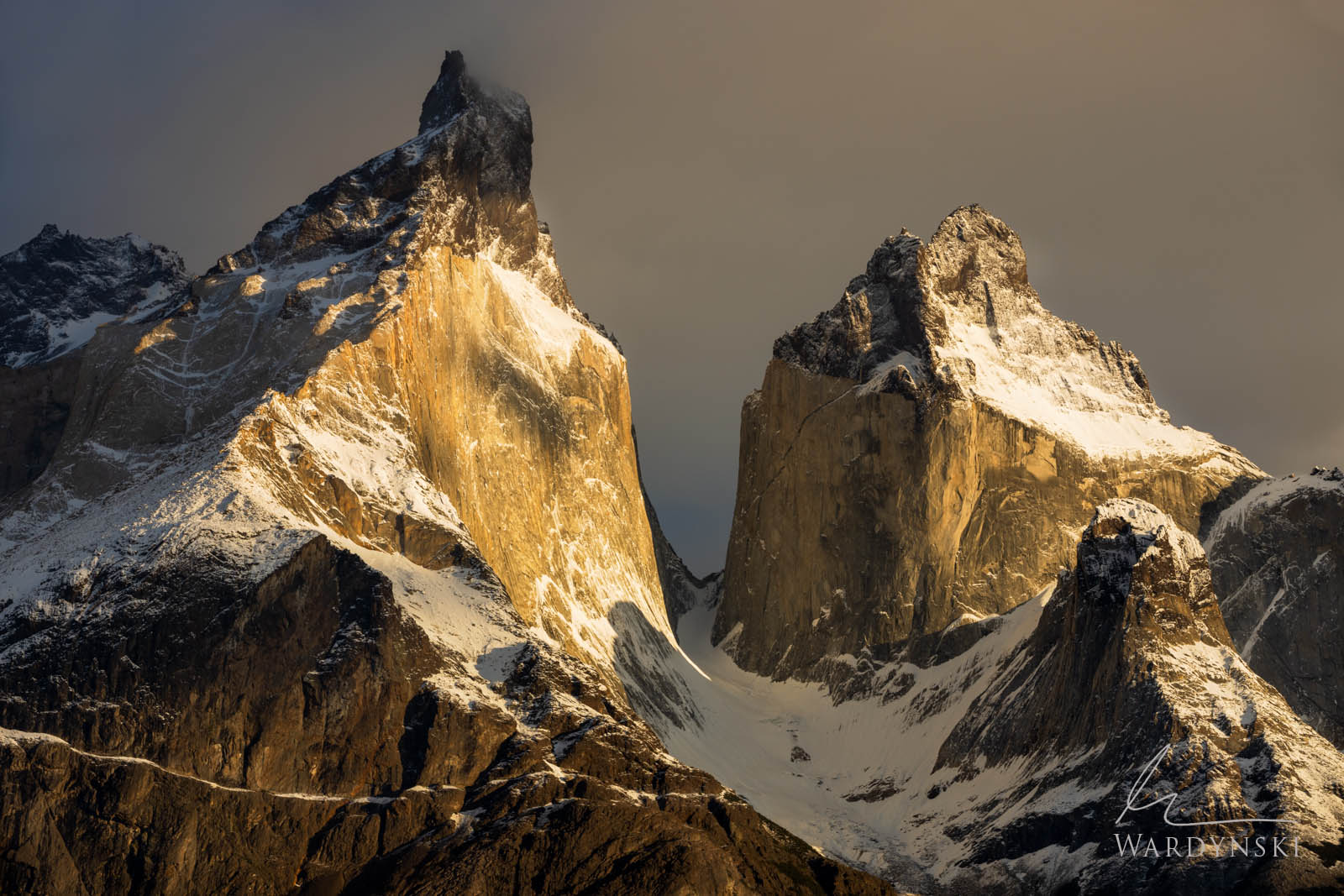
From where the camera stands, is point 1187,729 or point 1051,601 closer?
point 1187,729

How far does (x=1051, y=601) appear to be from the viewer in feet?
650

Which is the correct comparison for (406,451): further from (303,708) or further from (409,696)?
(303,708)

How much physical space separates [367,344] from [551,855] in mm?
65297

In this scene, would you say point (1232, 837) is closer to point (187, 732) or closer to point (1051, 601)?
point (1051, 601)

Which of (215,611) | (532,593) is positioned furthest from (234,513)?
(532,593)
